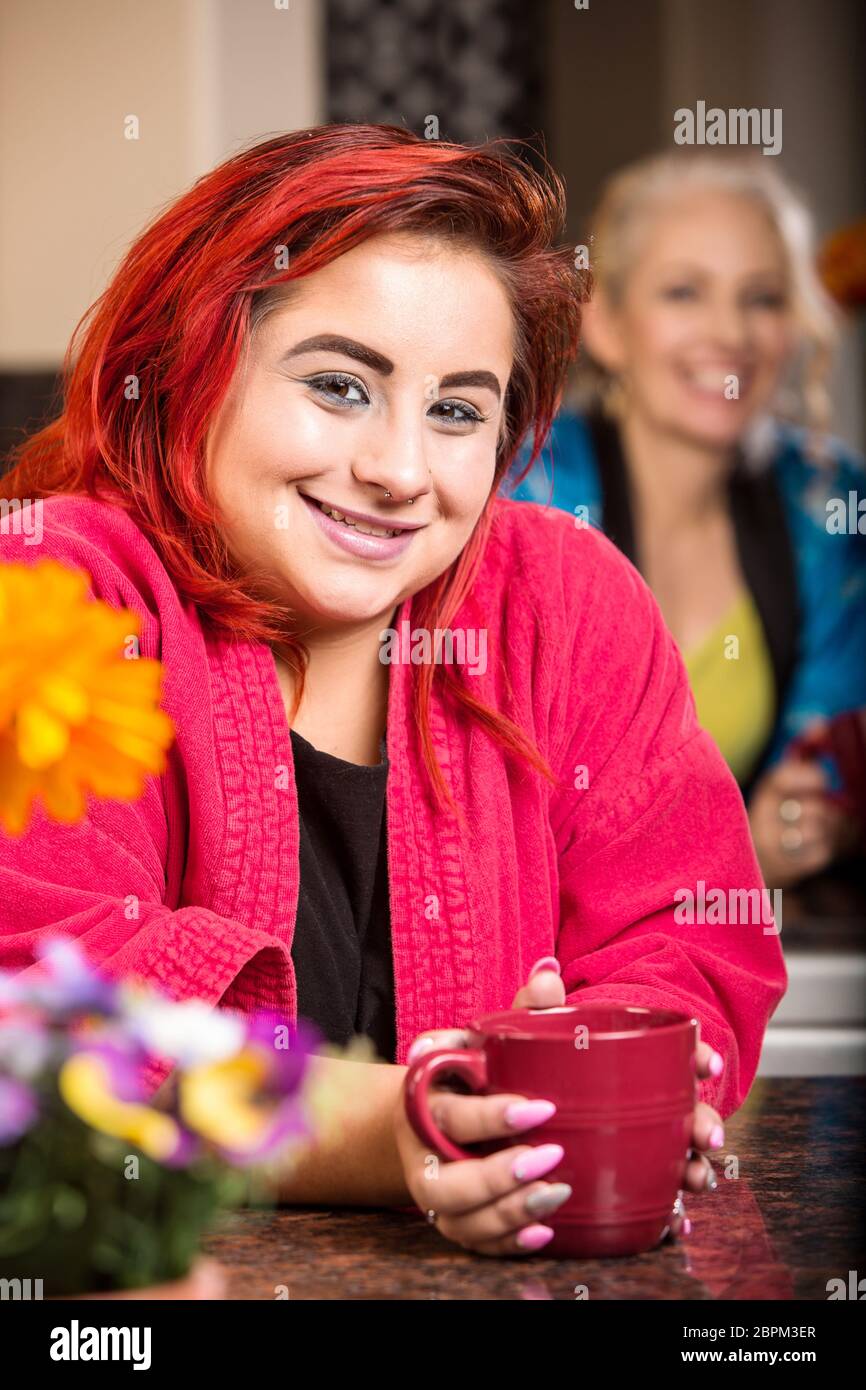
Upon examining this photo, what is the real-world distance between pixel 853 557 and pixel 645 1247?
225 cm

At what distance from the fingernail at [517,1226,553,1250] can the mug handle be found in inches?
1.6

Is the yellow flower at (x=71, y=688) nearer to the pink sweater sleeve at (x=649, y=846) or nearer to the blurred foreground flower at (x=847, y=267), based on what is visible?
the pink sweater sleeve at (x=649, y=846)

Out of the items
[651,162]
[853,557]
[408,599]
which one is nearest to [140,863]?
[408,599]

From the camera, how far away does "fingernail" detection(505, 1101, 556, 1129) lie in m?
0.71

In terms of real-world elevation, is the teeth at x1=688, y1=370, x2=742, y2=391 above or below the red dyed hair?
above

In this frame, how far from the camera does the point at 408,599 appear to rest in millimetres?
1243

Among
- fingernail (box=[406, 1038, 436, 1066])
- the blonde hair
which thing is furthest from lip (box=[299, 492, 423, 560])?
the blonde hair

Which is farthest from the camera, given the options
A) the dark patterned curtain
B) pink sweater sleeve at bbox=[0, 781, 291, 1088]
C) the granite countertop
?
the dark patterned curtain

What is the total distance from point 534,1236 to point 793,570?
2.26 meters

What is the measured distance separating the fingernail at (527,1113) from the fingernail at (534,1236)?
1.8 inches

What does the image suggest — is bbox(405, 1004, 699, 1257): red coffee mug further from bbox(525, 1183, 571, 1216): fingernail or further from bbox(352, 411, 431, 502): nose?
bbox(352, 411, 431, 502): nose

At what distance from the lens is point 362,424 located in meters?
1.05

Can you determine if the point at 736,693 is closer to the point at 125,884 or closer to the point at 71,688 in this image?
the point at 125,884
